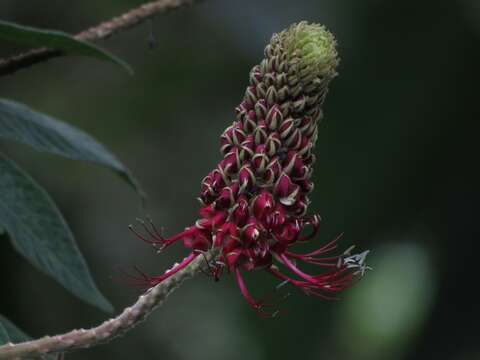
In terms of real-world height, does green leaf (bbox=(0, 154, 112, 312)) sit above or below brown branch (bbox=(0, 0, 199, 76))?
below

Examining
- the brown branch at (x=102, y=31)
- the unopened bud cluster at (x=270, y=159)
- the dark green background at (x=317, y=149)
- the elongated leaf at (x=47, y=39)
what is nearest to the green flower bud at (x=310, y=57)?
the unopened bud cluster at (x=270, y=159)

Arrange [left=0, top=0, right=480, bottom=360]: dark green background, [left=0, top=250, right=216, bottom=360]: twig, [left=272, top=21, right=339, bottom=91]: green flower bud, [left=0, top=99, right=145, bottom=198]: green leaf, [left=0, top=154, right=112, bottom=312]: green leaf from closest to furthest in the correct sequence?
1. [left=0, top=250, right=216, bottom=360]: twig
2. [left=272, top=21, right=339, bottom=91]: green flower bud
3. [left=0, top=154, right=112, bottom=312]: green leaf
4. [left=0, top=99, right=145, bottom=198]: green leaf
5. [left=0, top=0, right=480, bottom=360]: dark green background

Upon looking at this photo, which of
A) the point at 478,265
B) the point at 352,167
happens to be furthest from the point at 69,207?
the point at 478,265

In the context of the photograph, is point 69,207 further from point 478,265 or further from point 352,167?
point 478,265

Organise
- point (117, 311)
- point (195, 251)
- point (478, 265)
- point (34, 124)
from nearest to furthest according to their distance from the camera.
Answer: point (195, 251) → point (34, 124) → point (117, 311) → point (478, 265)

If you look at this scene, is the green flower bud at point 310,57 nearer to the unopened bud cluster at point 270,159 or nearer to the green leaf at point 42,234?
the unopened bud cluster at point 270,159

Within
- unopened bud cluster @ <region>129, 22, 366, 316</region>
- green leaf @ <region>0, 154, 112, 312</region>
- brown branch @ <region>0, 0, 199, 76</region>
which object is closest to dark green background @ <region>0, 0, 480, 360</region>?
brown branch @ <region>0, 0, 199, 76</region>

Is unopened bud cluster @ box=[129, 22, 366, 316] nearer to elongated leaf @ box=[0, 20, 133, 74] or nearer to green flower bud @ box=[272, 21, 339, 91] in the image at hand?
green flower bud @ box=[272, 21, 339, 91]
